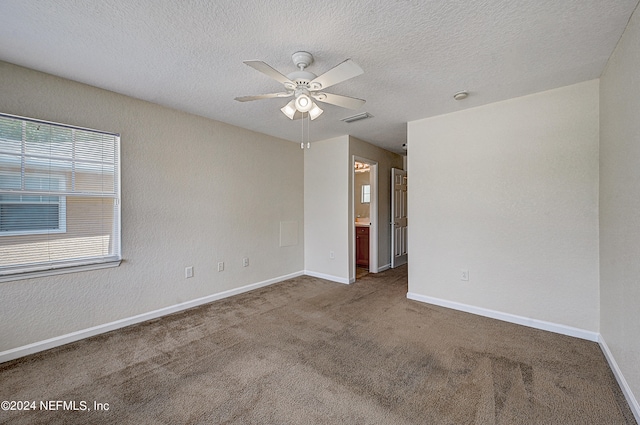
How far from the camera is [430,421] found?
1587 mm

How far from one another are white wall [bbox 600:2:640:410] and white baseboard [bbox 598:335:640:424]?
0.02 meters

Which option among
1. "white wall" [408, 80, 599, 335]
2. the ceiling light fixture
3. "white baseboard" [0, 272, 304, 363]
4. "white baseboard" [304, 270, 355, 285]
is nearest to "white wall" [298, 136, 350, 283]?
"white baseboard" [304, 270, 355, 285]

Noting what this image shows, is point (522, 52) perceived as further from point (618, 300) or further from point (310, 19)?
point (618, 300)

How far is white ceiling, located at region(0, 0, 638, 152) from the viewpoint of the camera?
1.62 metres

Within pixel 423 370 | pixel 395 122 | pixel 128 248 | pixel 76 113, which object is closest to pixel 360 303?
pixel 423 370

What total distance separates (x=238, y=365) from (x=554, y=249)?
10.5 feet

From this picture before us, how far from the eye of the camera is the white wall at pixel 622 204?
166 centimetres

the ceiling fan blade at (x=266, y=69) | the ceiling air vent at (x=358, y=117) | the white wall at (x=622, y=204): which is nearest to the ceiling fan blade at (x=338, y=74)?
the ceiling fan blade at (x=266, y=69)

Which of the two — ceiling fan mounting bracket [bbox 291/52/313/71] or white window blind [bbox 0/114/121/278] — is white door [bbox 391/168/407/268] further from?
white window blind [bbox 0/114/121/278]

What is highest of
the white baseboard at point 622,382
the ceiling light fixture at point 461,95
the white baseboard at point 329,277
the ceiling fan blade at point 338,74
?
the ceiling light fixture at point 461,95

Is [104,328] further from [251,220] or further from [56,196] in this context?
[251,220]

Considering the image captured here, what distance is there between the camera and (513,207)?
2.93 m

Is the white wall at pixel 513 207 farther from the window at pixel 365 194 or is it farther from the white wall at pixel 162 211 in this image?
the window at pixel 365 194

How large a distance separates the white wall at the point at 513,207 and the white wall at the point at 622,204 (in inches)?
6.7
